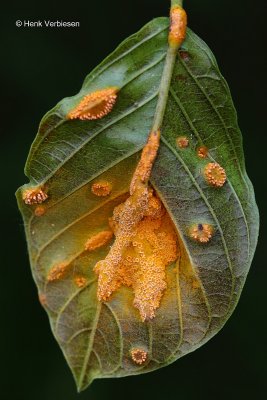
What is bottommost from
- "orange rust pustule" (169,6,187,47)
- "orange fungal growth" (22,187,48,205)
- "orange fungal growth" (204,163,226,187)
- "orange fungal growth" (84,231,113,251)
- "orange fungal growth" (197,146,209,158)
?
"orange fungal growth" (84,231,113,251)

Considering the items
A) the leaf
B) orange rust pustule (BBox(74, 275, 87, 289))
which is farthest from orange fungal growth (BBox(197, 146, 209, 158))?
orange rust pustule (BBox(74, 275, 87, 289))

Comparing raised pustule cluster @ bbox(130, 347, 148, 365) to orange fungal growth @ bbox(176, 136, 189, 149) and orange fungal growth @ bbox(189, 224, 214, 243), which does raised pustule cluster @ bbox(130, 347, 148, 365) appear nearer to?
orange fungal growth @ bbox(189, 224, 214, 243)

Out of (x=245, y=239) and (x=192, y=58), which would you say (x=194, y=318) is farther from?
(x=192, y=58)

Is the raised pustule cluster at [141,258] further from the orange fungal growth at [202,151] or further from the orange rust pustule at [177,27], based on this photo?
the orange rust pustule at [177,27]

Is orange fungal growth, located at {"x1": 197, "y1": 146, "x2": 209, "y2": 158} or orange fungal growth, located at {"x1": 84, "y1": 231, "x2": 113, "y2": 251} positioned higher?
orange fungal growth, located at {"x1": 197, "y1": 146, "x2": 209, "y2": 158}

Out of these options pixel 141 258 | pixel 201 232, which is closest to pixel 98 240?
pixel 141 258

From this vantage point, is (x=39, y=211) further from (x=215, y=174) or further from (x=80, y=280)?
(x=215, y=174)

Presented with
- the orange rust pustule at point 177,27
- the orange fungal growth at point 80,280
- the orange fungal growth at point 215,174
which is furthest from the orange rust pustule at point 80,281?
the orange rust pustule at point 177,27
